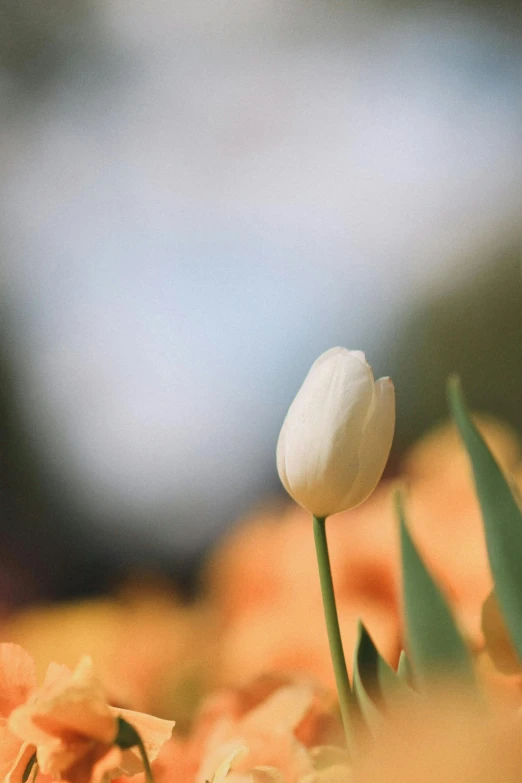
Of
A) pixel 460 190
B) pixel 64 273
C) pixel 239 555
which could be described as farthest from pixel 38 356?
pixel 460 190

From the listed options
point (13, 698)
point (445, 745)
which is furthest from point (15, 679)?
point (445, 745)

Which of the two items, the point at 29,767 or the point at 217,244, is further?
the point at 217,244

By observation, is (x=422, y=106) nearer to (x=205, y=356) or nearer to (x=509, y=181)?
(x=509, y=181)

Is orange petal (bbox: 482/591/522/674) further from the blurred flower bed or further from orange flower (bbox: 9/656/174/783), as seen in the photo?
orange flower (bbox: 9/656/174/783)

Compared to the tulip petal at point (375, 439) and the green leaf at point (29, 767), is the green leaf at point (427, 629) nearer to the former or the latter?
the tulip petal at point (375, 439)

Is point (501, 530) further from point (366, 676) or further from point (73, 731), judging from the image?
point (73, 731)

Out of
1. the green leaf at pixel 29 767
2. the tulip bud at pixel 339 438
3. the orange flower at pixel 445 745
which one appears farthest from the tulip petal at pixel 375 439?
the green leaf at pixel 29 767
